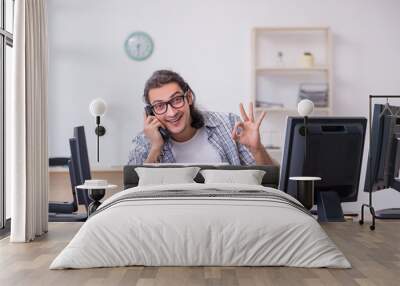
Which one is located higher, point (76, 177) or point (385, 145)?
point (385, 145)

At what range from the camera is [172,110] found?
7.68 m

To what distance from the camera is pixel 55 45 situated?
7.96 meters

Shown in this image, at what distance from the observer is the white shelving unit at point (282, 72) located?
311 inches

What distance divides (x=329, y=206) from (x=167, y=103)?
2295 millimetres

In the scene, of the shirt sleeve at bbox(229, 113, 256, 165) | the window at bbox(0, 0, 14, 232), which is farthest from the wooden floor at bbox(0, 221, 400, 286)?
the shirt sleeve at bbox(229, 113, 256, 165)

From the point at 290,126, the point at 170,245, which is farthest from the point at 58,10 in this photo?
the point at 170,245

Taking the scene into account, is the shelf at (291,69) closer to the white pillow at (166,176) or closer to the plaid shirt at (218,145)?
the plaid shirt at (218,145)

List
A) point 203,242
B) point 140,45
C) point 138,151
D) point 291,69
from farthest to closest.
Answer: point 140,45, point 138,151, point 291,69, point 203,242

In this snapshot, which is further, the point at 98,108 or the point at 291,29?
the point at 291,29

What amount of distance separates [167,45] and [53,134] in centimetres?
172

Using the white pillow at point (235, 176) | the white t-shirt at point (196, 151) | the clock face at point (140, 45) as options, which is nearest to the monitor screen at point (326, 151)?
the white pillow at point (235, 176)

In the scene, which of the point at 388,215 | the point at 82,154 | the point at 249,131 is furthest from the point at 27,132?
the point at 388,215

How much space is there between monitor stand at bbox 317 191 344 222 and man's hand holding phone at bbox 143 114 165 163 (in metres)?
2.04

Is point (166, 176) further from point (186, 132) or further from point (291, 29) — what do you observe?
point (291, 29)
